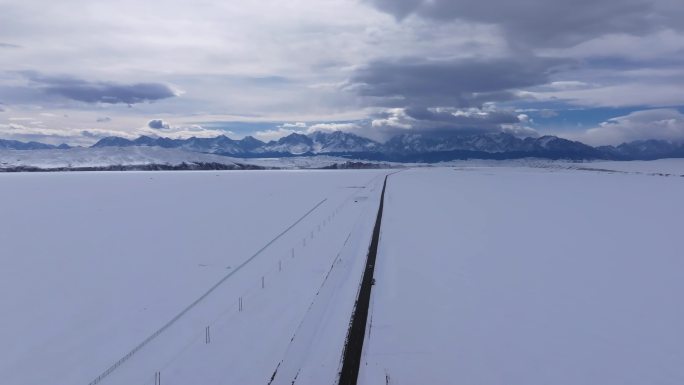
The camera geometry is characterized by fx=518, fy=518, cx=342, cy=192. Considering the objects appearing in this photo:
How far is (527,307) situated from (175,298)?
554 inches

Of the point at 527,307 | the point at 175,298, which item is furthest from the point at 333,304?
the point at 527,307

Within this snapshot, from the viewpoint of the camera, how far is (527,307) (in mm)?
19953

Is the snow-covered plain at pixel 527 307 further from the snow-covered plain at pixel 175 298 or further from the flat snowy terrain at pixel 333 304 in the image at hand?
the snow-covered plain at pixel 175 298

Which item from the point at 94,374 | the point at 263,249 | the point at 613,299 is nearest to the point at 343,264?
the point at 263,249

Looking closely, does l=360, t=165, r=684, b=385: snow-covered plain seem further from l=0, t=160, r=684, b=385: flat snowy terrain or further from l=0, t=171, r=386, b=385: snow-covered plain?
l=0, t=171, r=386, b=385: snow-covered plain

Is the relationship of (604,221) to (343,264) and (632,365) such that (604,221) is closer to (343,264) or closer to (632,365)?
(343,264)

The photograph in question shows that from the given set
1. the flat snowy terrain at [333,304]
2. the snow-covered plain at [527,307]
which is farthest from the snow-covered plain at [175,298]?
the snow-covered plain at [527,307]

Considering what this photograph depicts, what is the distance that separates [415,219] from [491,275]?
71.8 ft

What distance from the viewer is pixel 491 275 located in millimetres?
24969

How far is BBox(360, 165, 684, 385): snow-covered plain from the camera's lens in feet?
48.3

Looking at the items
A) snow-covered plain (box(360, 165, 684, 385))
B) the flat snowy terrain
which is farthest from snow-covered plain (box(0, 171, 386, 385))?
snow-covered plain (box(360, 165, 684, 385))

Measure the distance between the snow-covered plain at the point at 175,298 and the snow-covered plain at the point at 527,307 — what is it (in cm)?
227

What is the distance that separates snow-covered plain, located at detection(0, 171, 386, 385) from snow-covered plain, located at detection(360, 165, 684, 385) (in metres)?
2.27

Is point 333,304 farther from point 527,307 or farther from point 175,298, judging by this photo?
point 527,307
